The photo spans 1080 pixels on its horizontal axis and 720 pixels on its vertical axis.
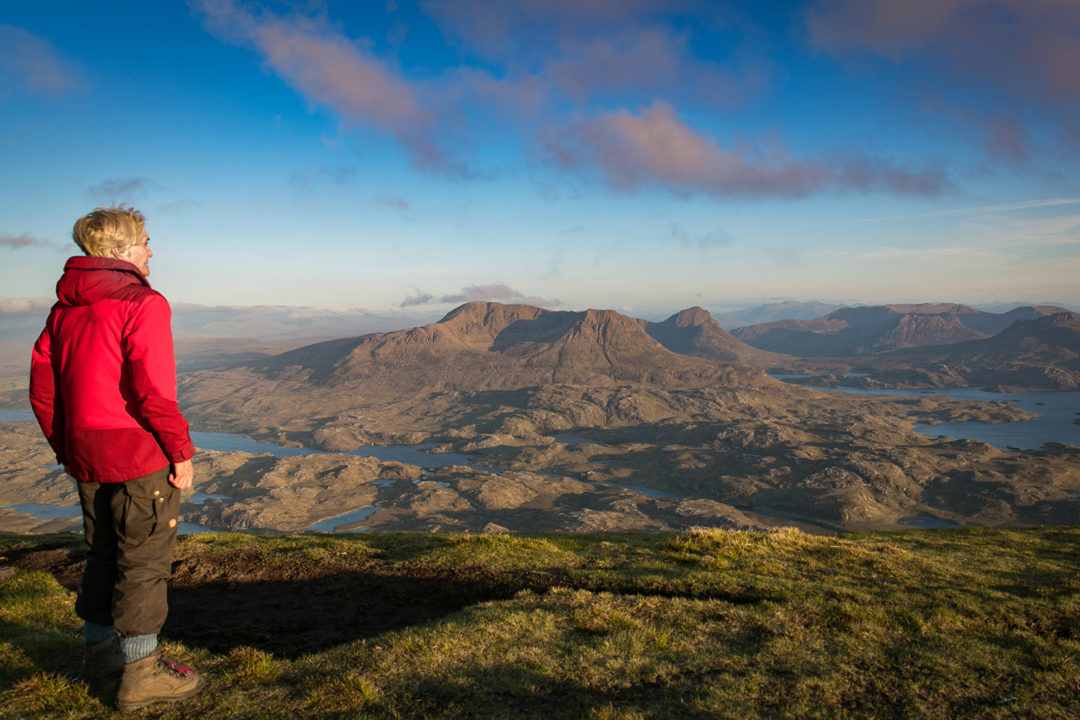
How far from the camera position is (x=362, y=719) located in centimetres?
747

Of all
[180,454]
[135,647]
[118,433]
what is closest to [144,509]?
[180,454]

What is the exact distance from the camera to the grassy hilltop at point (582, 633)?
830 cm

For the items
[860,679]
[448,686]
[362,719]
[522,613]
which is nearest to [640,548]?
[522,613]

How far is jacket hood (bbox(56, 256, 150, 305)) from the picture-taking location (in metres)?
7.32

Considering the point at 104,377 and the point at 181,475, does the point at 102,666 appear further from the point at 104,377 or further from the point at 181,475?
the point at 104,377

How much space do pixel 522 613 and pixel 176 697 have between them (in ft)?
19.5

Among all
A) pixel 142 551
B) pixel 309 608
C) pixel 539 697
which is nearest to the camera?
pixel 142 551

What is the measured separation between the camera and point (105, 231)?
25.4 feet

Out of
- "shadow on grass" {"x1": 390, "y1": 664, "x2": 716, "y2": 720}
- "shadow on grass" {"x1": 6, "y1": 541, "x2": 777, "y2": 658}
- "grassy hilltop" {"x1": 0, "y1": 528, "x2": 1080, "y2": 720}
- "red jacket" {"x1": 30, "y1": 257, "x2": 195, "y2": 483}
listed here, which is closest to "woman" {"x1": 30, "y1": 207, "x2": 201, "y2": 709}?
"red jacket" {"x1": 30, "y1": 257, "x2": 195, "y2": 483}

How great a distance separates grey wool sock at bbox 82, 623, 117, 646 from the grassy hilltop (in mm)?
732

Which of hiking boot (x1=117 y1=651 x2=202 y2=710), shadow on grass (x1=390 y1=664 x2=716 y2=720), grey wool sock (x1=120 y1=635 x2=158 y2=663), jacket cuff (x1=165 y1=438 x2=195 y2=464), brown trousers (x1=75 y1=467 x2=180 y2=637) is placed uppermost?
jacket cuff (x1=165 y1=438 x2=195 y2=464)

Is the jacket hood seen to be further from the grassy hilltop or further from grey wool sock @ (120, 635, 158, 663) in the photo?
the grassy hilltop

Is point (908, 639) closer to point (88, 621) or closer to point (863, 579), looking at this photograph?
point (863, 579)

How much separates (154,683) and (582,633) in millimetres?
6963
